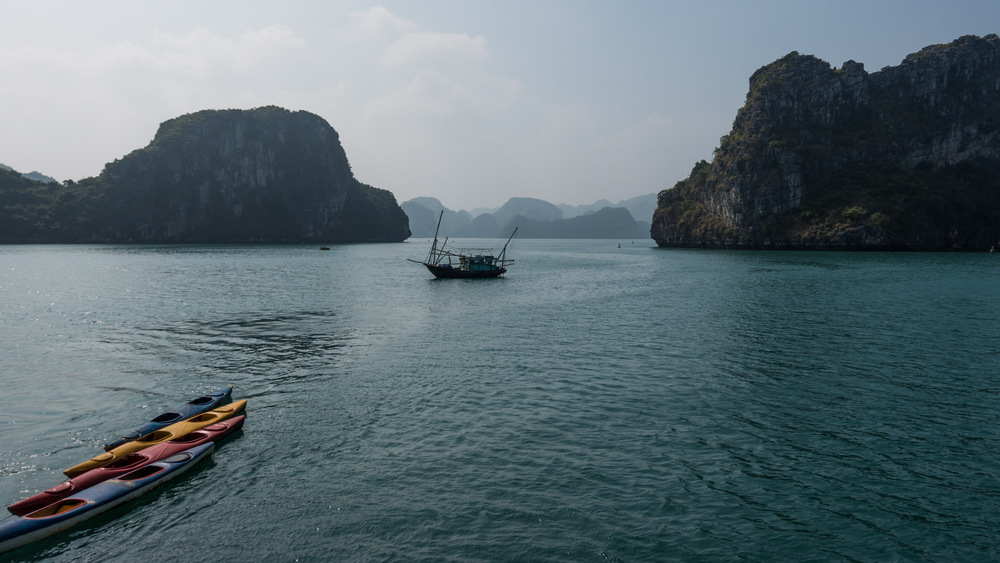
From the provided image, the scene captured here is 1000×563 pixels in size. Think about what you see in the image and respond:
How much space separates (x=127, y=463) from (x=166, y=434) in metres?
2.29

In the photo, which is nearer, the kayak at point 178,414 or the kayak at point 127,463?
the kayak at point 127,463

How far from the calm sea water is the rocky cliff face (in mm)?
136800

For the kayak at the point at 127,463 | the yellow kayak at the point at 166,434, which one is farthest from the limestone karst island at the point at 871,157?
the kayak at the point at 127,463

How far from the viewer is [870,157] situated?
175 meters

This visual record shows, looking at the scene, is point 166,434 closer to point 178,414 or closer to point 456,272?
point 178,414

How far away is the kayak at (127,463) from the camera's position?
1413cm

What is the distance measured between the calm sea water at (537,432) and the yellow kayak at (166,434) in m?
1.04

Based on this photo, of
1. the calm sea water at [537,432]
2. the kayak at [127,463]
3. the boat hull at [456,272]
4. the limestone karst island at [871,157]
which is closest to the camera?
the calm sea water at [537,432]

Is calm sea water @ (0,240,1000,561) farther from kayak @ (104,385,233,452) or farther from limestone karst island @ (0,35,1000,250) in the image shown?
limestone karst island @ (0,35,1000,250)

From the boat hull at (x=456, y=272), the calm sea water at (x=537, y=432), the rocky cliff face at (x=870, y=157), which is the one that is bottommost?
the calm sea water at (x=537, y=432)

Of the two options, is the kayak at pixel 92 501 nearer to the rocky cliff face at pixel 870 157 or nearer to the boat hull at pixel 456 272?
the boat hull at pixel 456 272

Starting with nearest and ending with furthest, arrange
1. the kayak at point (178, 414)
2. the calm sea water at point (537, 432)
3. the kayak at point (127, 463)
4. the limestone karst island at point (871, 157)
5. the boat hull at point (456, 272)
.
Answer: the calm sea water at point (537, 432) < the kayak at point (127, 463) < the kayak at point (178, 414) < the boat hull at point (456, 272) < the limestone karst island at point (871, 157)

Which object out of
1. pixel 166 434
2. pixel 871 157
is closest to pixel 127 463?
pixel 166 434

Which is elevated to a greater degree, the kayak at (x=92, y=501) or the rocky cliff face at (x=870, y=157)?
the rocky cliff face at (x=870, y=157)
